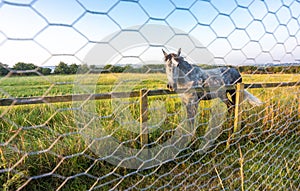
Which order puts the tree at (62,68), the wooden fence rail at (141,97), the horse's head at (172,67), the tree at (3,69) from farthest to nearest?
the horse's head at (172,67), the wooden fence rail at (141,97), the tree at (62,68), the tree at (3,69)

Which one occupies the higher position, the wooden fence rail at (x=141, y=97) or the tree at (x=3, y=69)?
the tree at (x=3, y=69)

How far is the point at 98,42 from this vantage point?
74 centimetres

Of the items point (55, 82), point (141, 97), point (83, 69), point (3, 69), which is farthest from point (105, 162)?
point (3, 69)

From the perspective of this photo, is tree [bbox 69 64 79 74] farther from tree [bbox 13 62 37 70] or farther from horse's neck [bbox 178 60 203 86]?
horse's neck [bbox 178 60 203 86]

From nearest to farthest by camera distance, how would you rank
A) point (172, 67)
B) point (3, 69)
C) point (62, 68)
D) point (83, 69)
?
point (3, 69) → point (62, 68) → point (83, 69) → point (172, 67)

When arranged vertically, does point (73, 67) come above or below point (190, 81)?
above

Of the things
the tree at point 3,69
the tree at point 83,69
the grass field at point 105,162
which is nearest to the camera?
the tree at point 3,69

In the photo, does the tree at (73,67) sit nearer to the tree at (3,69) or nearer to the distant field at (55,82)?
the distant field at (55,82)

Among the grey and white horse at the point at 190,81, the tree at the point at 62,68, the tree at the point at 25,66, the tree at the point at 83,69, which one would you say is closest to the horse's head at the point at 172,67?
the grey and white horse at the point at 190,81

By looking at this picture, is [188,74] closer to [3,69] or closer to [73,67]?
[73,67]

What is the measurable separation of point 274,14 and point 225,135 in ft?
5.38

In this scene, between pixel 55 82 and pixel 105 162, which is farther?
pixel 105 162

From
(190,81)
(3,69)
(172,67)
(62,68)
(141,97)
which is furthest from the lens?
(190,81)

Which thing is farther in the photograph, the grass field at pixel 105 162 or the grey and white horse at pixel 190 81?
the grey and white horse at pixel 190 81
